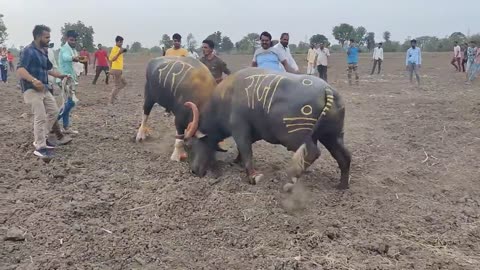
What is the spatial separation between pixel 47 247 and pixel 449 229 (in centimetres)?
375

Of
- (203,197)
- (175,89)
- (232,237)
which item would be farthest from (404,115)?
(232,237)

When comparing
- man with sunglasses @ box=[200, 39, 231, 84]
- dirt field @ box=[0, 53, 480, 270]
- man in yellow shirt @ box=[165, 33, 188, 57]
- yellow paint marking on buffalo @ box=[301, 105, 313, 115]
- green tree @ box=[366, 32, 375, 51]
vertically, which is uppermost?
green tree @ box=[366, 32, 375, 51]

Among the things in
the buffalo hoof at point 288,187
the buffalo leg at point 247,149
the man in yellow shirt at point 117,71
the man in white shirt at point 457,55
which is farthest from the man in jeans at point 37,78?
the man in white shirt at point 457,55

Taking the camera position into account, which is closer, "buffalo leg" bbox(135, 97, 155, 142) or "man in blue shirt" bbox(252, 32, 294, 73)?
"man in blue shirt" bbox(252, 32, 294, 73)

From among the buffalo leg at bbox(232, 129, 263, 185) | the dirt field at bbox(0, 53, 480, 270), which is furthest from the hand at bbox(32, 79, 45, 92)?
the buffalo leg at bbox(232, 129, 263, 185)

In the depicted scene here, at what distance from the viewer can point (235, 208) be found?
539cm

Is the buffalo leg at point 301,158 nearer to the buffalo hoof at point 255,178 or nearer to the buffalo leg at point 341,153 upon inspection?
the buffalo leg at point 341,153

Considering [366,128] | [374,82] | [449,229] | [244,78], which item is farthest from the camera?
[374,82]

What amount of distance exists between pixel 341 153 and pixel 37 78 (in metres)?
4.03

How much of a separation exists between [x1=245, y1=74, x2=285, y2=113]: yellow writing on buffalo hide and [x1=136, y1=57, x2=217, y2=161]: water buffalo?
1.02 m

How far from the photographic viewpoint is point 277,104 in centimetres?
585

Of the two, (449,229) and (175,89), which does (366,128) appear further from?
(449,229)

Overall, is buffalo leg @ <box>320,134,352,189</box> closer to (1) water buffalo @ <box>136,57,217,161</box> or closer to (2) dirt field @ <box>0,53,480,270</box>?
(2) dirt field @ <box>0,53,480,270</box>

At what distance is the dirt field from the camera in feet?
14.3
